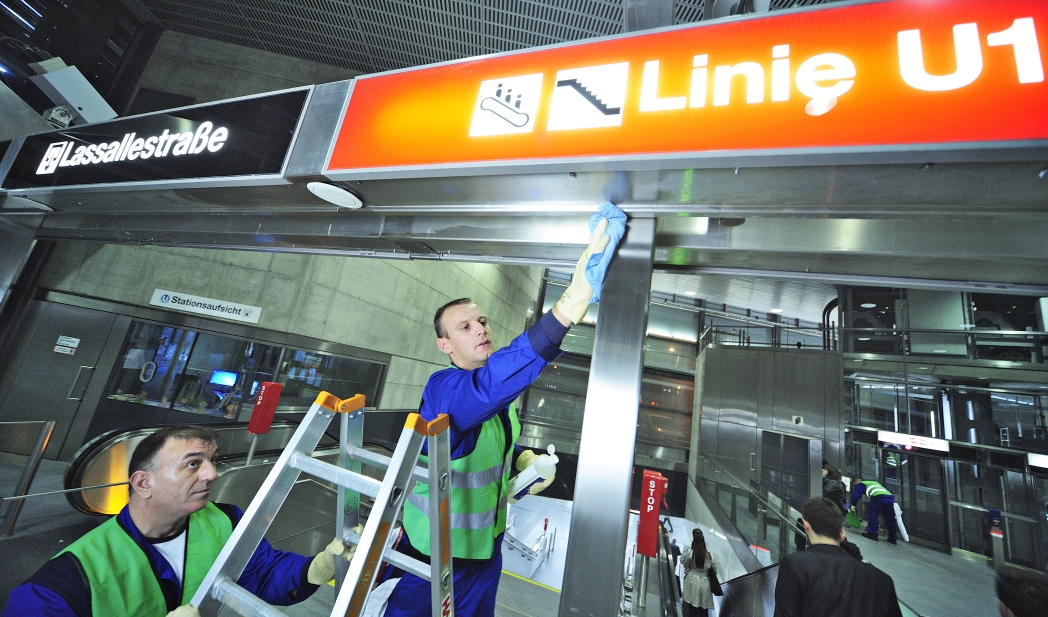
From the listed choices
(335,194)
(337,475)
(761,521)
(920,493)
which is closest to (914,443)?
(920,493)

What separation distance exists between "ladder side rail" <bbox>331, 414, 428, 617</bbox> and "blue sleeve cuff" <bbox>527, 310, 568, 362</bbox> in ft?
1.61

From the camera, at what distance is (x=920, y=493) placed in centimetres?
967

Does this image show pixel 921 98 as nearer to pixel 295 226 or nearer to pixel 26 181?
pixel 295 226

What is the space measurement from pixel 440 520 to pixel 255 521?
619 mm

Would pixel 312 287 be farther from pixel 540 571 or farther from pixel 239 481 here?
pixel 540 571

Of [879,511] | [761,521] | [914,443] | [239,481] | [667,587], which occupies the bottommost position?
[667,587]

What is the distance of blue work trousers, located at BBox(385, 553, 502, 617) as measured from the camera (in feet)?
5.99

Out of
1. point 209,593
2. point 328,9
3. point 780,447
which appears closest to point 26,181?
point 328,9

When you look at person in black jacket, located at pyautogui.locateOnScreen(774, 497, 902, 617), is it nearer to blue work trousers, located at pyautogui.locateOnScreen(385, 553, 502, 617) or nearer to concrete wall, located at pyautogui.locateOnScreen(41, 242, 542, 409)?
blue work trousers, located at pyautogui.locateOnScreen(385, 553, 502, 617)

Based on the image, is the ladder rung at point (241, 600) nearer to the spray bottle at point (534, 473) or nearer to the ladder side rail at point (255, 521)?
the ladder side rail at point (255, 521)

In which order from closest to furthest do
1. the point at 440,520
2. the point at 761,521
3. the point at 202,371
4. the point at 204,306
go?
the point at 440,520
the point at 761,521
the point at 204,306
the point at 202,371

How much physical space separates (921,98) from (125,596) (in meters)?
3.03

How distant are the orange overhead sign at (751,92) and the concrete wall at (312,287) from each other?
7.19 meters

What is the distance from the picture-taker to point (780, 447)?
36.1 ft
